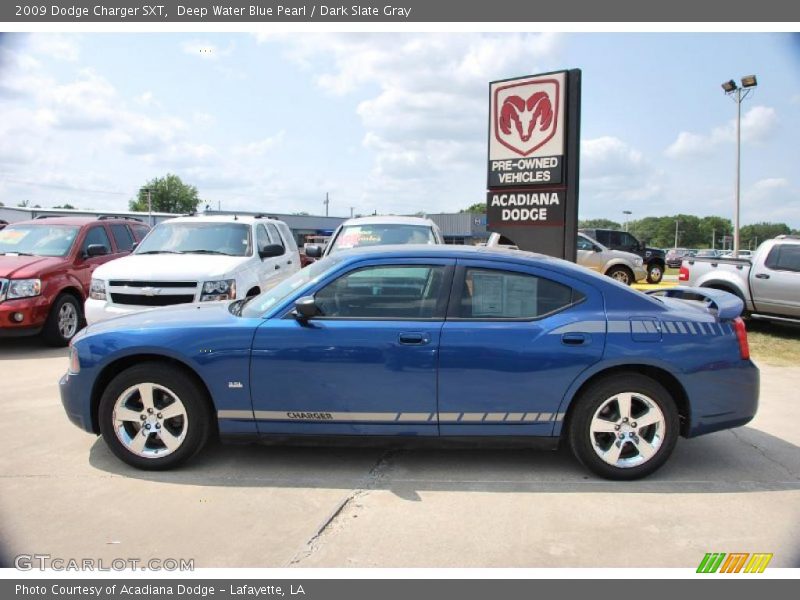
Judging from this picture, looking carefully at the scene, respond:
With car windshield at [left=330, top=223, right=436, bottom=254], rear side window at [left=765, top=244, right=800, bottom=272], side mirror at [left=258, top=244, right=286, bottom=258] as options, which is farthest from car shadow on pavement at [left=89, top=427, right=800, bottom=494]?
rear side window at [left=765, top=244, right=800, bottom=272]

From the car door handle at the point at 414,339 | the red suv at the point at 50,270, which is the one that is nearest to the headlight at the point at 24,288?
the red suv at the point at 50,270

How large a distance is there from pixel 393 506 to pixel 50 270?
22.7 ft

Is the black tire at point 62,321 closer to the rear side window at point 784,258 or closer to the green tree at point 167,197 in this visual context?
the rear side window at point 784,258

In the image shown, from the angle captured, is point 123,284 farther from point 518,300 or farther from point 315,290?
point 518,300

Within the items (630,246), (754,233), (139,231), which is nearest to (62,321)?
(139,231)

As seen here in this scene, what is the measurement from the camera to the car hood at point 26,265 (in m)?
7.92

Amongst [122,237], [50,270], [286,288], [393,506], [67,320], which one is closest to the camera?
[393,506]

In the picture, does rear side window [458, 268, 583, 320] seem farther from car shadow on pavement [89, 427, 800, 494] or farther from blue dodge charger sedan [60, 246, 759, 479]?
car shadow on pavement [89, 427, 800, 494]

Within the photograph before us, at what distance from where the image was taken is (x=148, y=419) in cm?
403

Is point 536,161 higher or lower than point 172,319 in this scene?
higher

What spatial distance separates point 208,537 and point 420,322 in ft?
5.89

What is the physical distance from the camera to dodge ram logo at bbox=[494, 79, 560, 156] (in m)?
8.53

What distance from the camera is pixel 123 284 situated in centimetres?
693

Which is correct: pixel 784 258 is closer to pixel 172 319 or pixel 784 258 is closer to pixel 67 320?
pixel 172 319
